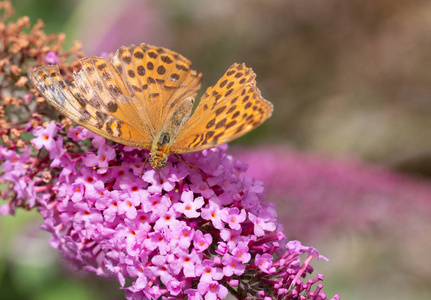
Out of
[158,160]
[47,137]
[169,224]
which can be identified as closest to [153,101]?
[158,160]

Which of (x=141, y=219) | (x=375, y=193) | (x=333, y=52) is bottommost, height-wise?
Answer: (x=141, y=219)

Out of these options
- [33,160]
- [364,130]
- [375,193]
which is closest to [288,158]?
[375,193]

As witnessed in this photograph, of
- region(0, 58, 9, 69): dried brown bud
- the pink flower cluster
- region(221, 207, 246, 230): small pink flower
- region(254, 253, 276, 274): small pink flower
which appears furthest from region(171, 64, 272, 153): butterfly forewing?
region(0, 58, 9, 69): dried brown bud

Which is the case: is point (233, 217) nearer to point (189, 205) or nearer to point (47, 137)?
point (189, 205)

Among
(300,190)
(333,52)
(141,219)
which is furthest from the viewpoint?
(333,52)

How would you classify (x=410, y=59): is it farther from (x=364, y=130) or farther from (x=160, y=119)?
(x=160, y=119)

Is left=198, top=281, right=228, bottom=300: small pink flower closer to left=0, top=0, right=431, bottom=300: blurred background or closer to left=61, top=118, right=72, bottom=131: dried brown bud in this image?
left=61, top=118, right=72, bottom=131: dried brown bud

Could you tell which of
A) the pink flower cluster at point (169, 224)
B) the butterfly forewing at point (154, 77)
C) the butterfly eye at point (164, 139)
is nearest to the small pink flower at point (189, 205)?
the pink flower cluster at point (169, 224)
